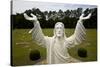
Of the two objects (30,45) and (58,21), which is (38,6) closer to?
(58,21)

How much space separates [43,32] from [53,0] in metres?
0.41

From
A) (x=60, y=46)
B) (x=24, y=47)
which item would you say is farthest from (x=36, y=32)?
(x=60, y=46)

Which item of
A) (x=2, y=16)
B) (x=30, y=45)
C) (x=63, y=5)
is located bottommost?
(x=30, y=45)

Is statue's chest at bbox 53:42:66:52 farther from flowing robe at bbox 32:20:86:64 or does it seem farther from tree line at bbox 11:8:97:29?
tree line at bbox 11:8:97:29

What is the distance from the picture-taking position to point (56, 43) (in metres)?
2.38

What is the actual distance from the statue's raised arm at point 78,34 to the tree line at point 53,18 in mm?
50

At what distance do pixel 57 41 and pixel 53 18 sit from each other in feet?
0.92

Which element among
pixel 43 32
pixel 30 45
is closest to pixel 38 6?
pixel 43 32

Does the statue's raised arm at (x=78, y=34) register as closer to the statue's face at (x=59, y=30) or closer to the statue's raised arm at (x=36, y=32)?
the statue's face at (x=59, y=30)

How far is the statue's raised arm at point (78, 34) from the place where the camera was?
8.00 ft

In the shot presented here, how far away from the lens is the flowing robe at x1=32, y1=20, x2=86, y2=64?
2299 millimetres

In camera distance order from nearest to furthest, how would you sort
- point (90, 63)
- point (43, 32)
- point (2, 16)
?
point (2, 16) → point (43, 32) → point (90, 63)

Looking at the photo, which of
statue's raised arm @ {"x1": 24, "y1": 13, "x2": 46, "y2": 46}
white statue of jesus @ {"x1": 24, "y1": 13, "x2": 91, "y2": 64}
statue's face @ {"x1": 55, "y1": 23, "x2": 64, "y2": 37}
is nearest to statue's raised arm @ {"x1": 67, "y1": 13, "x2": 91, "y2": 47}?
white statue of jesus @ {"x1": 24, "y1": 13, "x2": 91, "y2": 64}

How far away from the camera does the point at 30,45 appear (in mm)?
2262
